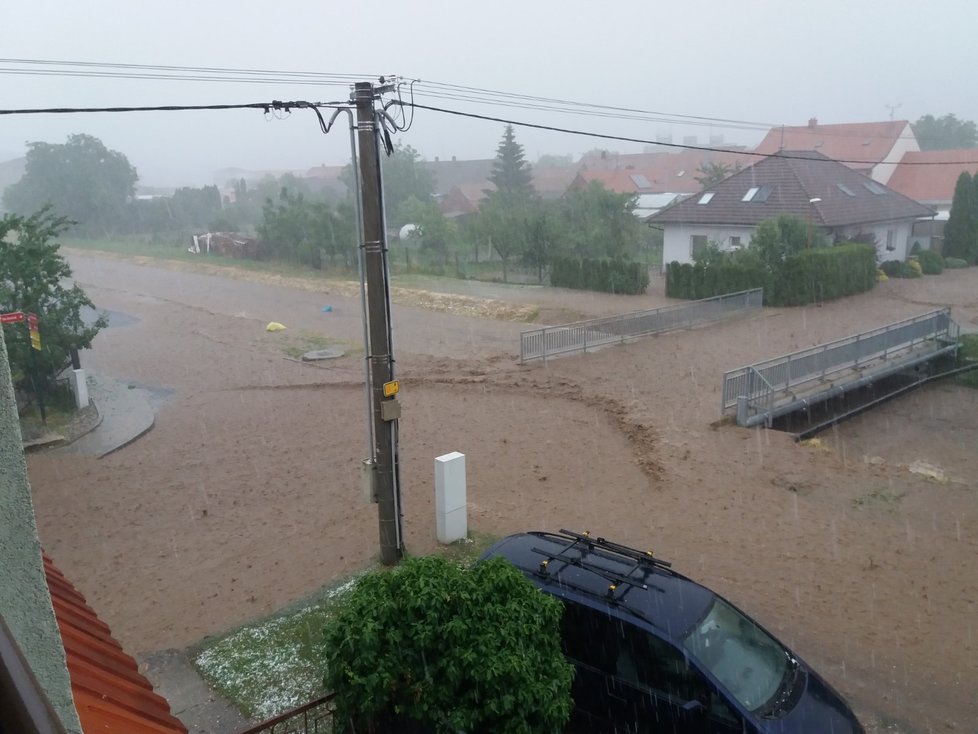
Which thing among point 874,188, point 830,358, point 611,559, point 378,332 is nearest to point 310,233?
point 874,188

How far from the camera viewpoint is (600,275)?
3272 centimetres

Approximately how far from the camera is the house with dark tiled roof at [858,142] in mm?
51844

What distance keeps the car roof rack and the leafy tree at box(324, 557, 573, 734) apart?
3.09 ft

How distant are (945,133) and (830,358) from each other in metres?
107

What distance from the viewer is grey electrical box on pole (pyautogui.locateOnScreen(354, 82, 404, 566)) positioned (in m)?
8.37

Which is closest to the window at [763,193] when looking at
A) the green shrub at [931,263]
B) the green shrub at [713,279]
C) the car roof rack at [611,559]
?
the green shrub at [713,279]

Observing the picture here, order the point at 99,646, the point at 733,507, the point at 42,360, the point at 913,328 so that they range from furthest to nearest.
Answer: the point at 913,328 → the point at 42,360 → the point at 733,507 → the point at 99,646

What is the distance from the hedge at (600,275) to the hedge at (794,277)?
1376mm

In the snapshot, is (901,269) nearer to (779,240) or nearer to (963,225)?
(963,225)

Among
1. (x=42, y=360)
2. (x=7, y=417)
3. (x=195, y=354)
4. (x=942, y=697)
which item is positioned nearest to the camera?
(x=7, y=417)

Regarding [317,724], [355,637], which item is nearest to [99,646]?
[355,637]

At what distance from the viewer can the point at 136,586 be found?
956cm

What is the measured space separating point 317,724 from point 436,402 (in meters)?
11.6

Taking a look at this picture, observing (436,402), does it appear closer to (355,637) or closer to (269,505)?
(269,505)
